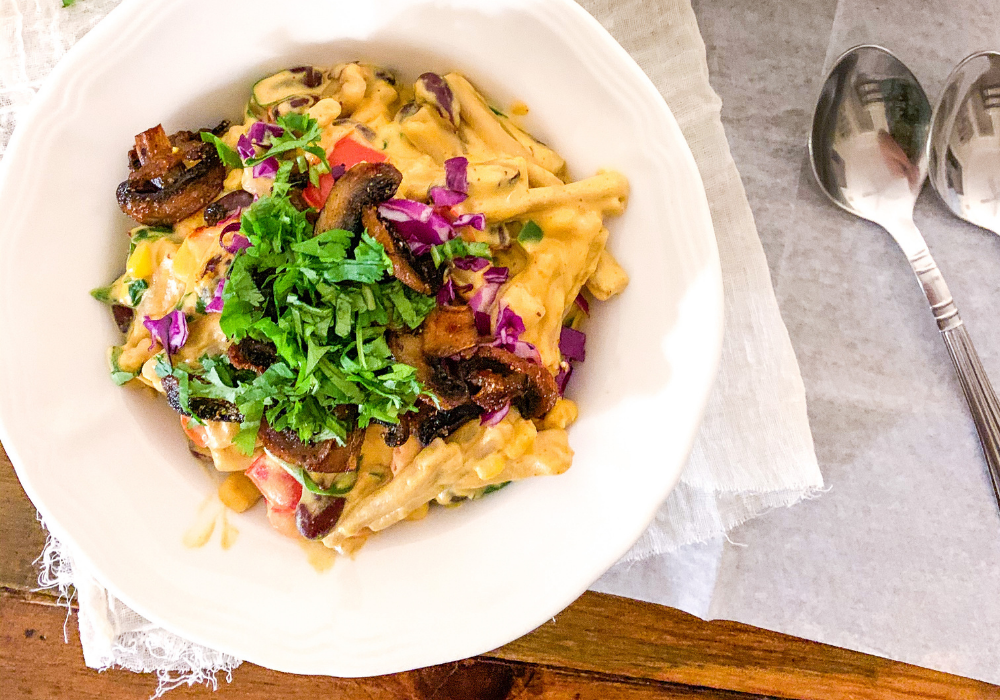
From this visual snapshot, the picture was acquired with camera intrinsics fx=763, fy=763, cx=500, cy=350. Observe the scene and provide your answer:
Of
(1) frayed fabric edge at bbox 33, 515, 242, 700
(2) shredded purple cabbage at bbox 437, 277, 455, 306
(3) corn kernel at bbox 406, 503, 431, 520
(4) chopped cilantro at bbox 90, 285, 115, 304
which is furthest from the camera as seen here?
(1) frayed fabric edge at bbox 33, 515, 242, 700

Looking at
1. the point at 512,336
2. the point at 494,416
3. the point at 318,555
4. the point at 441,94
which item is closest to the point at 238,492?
the point at 318,555

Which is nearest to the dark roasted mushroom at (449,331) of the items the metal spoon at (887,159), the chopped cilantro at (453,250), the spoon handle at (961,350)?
the chopped cilantro at (453,250)

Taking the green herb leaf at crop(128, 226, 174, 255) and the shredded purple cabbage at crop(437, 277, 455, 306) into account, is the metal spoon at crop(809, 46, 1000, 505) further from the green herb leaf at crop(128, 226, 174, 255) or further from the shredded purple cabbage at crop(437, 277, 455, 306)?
the green herb leaf at crop(128, 226, 174, 255)

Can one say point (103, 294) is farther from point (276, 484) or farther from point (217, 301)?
point (276, 484)

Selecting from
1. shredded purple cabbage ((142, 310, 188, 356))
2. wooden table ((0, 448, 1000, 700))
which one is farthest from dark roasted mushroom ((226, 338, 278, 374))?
wooden table ((0, 448, 1000, 700))

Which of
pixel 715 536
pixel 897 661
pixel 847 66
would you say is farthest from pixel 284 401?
pixel 897 661
